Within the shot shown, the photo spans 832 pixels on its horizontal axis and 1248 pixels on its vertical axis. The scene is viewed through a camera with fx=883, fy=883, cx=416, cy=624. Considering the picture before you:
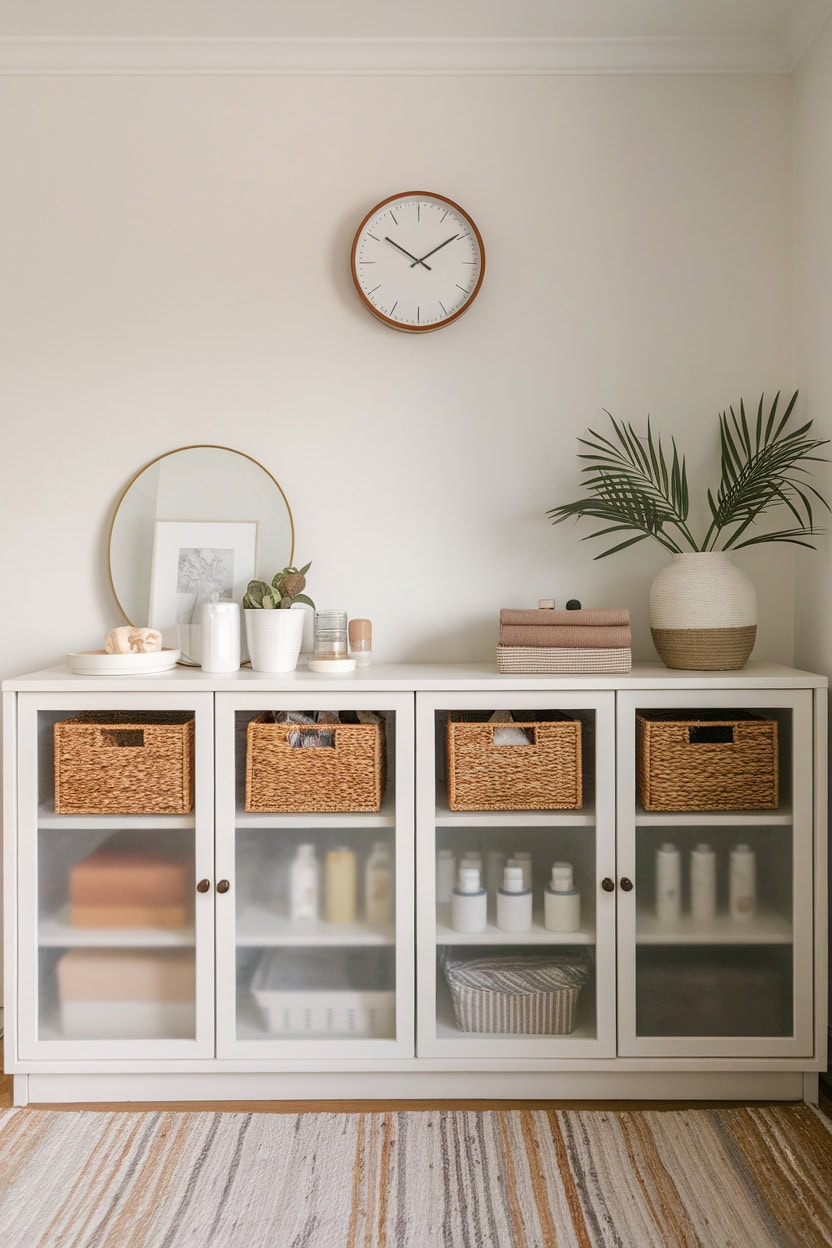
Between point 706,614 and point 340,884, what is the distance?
3.30 ft

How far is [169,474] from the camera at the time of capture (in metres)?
2.22

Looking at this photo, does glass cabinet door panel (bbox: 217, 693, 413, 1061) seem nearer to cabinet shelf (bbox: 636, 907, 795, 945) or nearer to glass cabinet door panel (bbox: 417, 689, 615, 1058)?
glass cabinet door panel (bbox: 417, 689, 615, 1058)

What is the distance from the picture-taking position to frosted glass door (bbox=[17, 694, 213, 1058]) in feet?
6.16

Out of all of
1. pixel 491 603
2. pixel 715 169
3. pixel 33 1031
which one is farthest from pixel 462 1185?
pixel 715 169

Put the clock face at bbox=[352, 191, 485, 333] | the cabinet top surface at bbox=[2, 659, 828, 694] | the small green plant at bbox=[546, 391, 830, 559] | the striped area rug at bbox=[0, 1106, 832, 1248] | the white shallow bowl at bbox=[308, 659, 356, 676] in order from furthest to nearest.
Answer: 1. the clock face at bbox=[352, 191, 485, 333]
2. the small green plant at bbox=[546, 391, 830, 559]
3. the white shallow bowl at bbox=[308, 659, 356, 676]
4. the cabinet top surface at bbox=[2, 659, 828, 694]
5. the striped area rug at bbox=[0, 1106, 832, 1248]

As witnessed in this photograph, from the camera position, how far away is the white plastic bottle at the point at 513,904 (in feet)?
6.24

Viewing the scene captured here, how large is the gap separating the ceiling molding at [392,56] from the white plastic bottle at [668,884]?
1882 mm

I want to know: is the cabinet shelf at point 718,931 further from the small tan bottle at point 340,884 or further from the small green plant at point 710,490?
the small green plant at point 710,490

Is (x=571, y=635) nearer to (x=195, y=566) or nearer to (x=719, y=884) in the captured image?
(x=719, y=884)

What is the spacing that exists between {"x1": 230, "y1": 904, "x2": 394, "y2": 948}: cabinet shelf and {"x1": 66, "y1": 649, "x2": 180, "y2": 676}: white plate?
0.58 metres

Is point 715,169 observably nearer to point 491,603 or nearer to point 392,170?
point 392,170

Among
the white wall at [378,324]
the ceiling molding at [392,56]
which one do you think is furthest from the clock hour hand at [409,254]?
the ceiling molding at [392,56]

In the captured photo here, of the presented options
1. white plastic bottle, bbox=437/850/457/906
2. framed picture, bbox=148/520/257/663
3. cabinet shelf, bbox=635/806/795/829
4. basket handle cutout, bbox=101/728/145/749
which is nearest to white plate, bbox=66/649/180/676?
basket handle cutout, bbox=101/728/145/749

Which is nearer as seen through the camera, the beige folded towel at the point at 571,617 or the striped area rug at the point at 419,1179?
the striped area rug at the point at 419,1179
